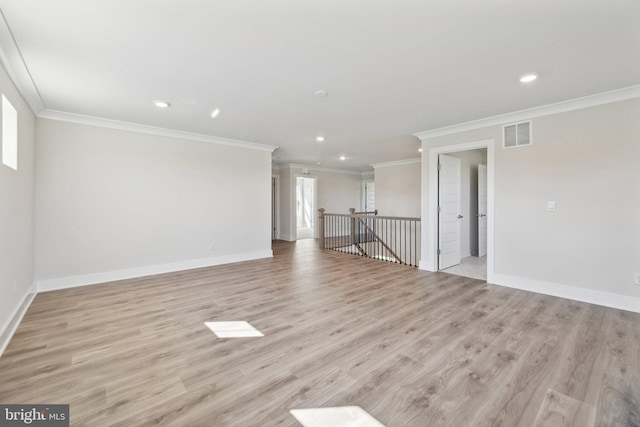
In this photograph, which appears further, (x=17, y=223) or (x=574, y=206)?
(x=574, y=206)

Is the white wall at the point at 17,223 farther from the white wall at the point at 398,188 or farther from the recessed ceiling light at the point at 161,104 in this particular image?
the white wall at the point at 398,188

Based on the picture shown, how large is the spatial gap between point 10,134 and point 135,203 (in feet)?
6.02

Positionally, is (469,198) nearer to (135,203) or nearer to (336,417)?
(336,417)

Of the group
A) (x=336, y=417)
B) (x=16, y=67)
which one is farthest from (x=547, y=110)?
(x=16, y=67)

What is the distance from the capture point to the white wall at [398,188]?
8.11 meters

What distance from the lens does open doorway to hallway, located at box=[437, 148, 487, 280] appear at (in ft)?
16.5

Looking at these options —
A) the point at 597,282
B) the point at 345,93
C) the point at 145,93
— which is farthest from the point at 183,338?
the point at 597,282

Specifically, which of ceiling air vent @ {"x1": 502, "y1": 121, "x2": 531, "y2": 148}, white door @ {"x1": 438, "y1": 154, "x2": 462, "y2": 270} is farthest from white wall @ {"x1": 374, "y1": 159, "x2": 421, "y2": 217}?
ceiling air vent @ {"x1": 502, "y1": 121, "x2": 531, "y2": 148}

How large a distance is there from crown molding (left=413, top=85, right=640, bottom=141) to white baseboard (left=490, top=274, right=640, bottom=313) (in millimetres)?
2284

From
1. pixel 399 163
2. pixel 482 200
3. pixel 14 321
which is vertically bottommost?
pixel 14 321

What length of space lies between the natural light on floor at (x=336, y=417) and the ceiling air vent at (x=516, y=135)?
410 cm

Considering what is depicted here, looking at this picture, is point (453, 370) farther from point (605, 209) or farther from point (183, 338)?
point (605, 209)

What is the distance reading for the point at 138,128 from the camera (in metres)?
4.48

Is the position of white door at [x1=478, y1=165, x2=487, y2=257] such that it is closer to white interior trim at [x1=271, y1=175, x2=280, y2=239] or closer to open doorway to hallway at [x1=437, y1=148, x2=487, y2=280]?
open doorway to hallway at [x1=437, y1=148, x2=487, y2=280]
